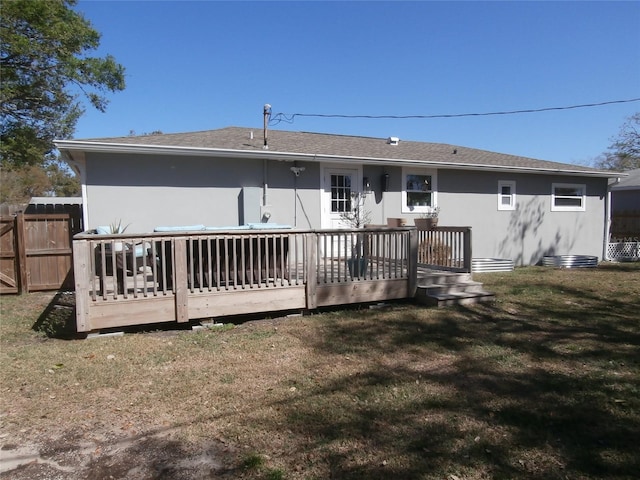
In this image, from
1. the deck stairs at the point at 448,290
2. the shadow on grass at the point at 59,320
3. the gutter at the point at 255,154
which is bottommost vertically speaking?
the shadow on grass at the point at 59,320

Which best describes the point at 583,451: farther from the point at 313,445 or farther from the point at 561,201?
the point at 561,201

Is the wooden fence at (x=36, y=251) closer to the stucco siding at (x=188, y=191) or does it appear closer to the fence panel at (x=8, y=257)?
the fence panel at (x=8, y=257)

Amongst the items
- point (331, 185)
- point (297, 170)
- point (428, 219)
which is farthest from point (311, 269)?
point (428, 219)

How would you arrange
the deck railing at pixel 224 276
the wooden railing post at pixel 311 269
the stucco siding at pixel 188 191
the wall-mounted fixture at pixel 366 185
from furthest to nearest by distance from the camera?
1. the wall-mounted fixture at pixel 366 185
2. the stucco siding at pixel 188 191
3. the wooden railing post at pixel 311 269
4. the deck railing at pixel 224 276

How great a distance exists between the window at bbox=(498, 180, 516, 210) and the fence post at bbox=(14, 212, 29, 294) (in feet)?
37.4

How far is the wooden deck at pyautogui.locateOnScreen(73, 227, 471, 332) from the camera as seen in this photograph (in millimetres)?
5070

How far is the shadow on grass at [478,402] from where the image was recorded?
8.41ft

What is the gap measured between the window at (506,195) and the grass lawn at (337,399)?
6.42m

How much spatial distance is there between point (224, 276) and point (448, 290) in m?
3.64

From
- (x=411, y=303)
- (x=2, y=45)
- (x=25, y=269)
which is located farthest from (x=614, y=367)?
(x=2, y=45)

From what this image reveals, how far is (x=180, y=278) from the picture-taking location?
17.5 feet

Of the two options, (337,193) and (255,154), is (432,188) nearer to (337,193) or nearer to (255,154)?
(337,193)

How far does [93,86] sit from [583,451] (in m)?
19.2

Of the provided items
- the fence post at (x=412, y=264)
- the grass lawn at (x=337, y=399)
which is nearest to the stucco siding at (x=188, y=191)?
the grass lawn at (x=337, y=399)
